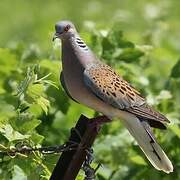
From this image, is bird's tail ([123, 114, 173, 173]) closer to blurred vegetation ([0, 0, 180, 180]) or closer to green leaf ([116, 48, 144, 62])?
blurred vegetation ([0, 0, 180, 180])

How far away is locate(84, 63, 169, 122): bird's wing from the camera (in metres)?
4.29

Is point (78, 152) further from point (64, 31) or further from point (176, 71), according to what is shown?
point (176, 71)

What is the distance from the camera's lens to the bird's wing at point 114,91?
14.1 feet

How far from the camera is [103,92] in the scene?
4.31 m

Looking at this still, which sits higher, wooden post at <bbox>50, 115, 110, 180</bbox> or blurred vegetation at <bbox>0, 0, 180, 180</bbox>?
wooden post at <bbox>50, 115, 110, 180</bbox>

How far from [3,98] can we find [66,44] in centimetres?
88

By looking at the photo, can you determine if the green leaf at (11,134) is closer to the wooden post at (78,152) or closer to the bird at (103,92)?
the wooden post at (78,152)

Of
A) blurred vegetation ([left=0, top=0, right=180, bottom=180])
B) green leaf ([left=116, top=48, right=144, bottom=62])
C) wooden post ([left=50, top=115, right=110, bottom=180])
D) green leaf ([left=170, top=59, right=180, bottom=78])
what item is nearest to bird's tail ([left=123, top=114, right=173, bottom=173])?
wooden post ([left=50, top=115, right=110, bottom=180])

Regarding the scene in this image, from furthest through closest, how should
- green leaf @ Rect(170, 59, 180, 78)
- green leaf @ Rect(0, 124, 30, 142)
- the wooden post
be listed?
green leaf @ Rect(170, 59, 180, 78) → green leaf @ Rect(0, 124, 30, 142) → the wooden post

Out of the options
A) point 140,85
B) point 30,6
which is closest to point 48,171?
point 140,85

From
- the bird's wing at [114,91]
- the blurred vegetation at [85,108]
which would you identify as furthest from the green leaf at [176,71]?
the bird's wing at [114,91]

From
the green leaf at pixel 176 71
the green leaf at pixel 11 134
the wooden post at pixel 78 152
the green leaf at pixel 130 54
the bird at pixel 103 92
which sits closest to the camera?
the wooden post at pixel 78 152

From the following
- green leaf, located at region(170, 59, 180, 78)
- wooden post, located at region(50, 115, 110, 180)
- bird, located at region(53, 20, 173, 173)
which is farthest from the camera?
green leaf, located at region(170, 59, 180, 78)

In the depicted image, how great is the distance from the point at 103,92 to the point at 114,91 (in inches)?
3.1
